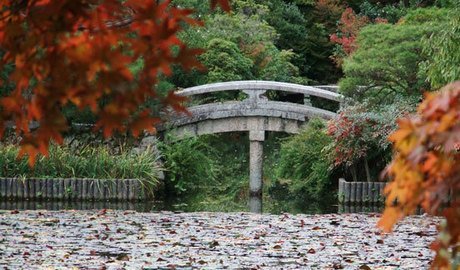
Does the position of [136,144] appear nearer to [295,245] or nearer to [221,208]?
[221,208]

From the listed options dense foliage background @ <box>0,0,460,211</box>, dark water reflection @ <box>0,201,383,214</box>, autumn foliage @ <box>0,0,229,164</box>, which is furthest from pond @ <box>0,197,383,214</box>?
autumn foliage @ <box>0,0,229,164</box>

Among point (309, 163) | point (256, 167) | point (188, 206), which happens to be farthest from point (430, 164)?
point (256, 167)

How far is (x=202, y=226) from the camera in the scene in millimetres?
12773

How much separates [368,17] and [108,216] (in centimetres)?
1749

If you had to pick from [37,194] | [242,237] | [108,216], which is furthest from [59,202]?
[242,237]

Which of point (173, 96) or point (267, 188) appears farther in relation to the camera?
point (267, 188)

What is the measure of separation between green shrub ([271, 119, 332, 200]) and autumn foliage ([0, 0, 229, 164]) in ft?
56.8

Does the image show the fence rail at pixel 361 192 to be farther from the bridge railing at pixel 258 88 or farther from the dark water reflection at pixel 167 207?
the bridge railing at pixel 258 88

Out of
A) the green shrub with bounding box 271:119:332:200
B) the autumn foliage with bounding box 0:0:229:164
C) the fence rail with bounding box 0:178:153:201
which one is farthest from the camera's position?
the green shrub with bounding box 271:119:332:200

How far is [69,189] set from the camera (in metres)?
18.6

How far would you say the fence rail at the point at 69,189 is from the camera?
60.6 ft

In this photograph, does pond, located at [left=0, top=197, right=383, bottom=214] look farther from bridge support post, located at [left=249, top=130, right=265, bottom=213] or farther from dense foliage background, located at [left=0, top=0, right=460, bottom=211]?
bridge support post, located at [left=249, top=130, right=265, bottom=213]

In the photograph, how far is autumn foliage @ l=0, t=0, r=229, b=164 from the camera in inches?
106

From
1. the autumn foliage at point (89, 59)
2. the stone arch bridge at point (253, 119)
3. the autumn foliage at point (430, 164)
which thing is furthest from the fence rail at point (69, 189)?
the autumn foliage at point (430, 164)
